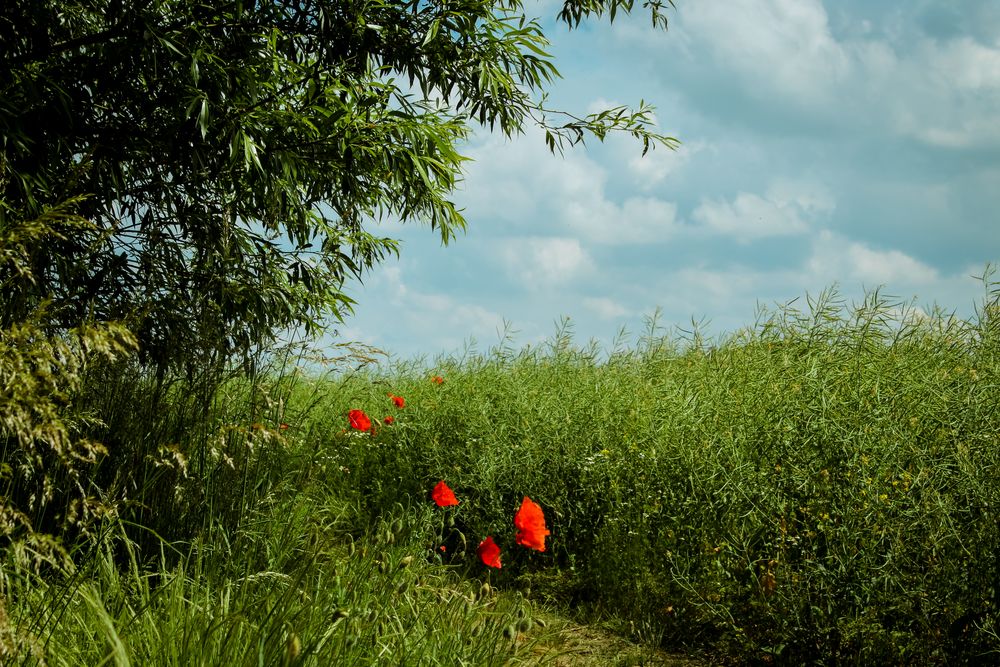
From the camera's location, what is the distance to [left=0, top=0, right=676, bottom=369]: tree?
495 cm

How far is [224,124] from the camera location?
4.85 meters

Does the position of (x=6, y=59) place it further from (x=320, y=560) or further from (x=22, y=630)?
(x=22, y=630)

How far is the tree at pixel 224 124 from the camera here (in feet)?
16.2

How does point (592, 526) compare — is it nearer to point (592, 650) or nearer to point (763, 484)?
point (592, 650)

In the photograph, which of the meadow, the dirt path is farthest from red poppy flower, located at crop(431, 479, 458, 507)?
the dirt path

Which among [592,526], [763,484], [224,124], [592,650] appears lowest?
[592,650]

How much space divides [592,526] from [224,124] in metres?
3.11

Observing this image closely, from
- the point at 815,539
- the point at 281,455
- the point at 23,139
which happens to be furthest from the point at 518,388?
the point at 23,139

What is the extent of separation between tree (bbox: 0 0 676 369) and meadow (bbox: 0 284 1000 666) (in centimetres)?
111

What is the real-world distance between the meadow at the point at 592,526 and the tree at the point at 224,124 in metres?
1.11

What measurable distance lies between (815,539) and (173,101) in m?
4.48

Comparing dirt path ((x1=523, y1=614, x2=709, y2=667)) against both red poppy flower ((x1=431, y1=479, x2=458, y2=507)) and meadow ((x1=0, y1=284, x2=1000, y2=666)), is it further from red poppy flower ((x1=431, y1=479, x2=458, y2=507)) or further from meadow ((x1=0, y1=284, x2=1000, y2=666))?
red poppy flower ((x1=431, y1=479, x2=458, y2=507))

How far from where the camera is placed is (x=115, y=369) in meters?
3.80

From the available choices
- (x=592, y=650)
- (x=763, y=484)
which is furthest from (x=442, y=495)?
(x=763, y=484)
